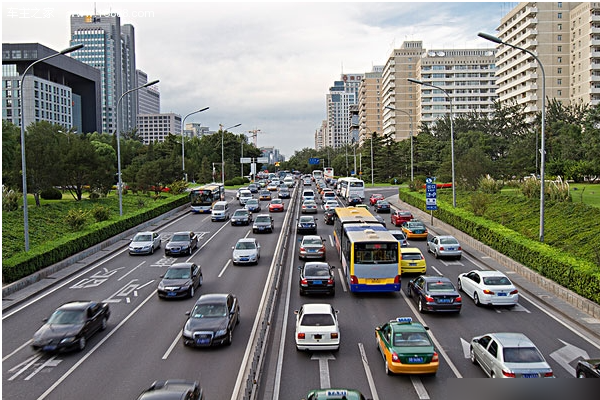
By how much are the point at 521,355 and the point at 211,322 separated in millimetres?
9315

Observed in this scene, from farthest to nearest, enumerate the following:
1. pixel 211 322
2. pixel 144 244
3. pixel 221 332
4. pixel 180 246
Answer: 1. pixel 144 244
2. pixel 180 246
3. pixel 211 322
4. pixel 221 332

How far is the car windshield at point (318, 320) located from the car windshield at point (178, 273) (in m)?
8.72

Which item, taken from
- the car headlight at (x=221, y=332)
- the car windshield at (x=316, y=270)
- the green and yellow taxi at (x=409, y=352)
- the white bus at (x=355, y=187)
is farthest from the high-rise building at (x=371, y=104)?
the green and yellow taxi at (x=409, y=352)

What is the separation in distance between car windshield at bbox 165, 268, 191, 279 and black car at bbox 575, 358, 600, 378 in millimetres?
Result: 15734

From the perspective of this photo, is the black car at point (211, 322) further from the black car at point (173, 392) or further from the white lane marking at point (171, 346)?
the black car at point (173, 392)

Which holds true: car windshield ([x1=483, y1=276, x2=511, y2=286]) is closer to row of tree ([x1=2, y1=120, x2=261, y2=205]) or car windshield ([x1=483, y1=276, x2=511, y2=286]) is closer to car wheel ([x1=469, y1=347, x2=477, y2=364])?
car wheel ([x1=469, y1=347, x2=477, y2=364])

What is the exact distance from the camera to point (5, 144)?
61344 millimetres

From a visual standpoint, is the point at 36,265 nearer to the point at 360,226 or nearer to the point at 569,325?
the point at 360,226

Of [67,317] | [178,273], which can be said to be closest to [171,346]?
[67,317]

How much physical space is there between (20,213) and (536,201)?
1546 inches

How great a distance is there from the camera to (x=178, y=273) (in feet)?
79.4

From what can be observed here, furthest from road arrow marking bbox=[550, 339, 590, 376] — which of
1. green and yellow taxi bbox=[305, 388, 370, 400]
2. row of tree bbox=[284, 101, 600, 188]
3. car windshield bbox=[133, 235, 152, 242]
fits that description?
row of tree bbox=[284, 101, 600, 188]

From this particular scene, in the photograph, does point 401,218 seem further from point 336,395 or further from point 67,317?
point 336,395

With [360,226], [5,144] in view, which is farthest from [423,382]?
[5,144]
